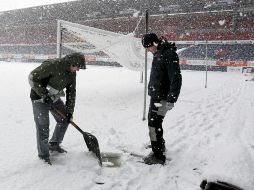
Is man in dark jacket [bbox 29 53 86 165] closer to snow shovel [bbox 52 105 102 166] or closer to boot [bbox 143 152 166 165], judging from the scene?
snow shovel [bbox 52 105 102 166]

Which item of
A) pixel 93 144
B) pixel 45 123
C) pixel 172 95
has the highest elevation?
pixel 172 95

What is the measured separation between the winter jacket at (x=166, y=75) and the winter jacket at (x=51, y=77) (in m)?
0.97

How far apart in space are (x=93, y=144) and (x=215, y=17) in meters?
27.8

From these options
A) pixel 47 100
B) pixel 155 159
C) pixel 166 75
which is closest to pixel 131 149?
pixel 155 159

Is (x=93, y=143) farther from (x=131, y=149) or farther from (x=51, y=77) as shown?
(x=51, y=77)

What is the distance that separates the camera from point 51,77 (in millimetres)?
3391

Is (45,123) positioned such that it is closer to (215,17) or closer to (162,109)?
(162,109)

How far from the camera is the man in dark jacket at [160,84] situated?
349 cm

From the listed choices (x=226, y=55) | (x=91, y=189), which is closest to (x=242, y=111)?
(x=91, y=189)

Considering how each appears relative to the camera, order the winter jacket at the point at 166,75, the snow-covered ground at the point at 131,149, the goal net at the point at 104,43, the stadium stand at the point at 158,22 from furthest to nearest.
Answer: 1. the stadium stand at the point at 158,22
2. the goal net at the point at 104,43
3. the winter jacket at the point at 166,75
4. the snow-covered ground at the point at 131,149

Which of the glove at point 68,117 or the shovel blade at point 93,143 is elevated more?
the glove at point 68,117

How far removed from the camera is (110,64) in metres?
31.1

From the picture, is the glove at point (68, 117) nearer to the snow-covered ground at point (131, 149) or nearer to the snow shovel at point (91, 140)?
the snow shovel at point (91, 140)

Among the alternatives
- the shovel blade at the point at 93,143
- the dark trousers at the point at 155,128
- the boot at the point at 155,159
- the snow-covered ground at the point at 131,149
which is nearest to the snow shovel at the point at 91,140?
the shovel blade at the point at 93,143
